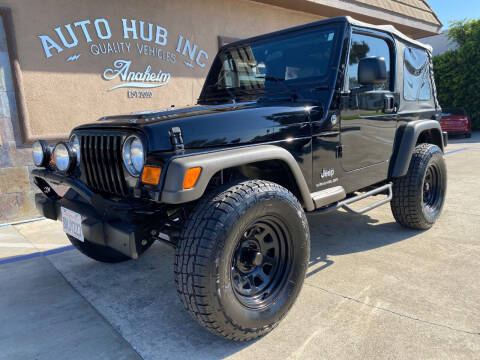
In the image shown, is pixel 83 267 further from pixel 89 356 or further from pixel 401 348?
pixel 401 348

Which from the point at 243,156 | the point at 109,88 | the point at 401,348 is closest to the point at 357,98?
the point at 243,156

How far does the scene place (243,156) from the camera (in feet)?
6.59

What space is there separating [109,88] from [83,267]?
338 centimetres

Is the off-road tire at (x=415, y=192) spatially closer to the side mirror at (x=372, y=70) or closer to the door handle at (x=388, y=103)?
the door handle at (x=388, y=103)

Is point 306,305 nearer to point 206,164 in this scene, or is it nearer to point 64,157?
point 206,164

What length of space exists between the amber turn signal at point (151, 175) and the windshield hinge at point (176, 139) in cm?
14

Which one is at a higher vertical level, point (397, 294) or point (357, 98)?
point (357, 98)

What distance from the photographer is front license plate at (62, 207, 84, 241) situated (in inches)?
84.7

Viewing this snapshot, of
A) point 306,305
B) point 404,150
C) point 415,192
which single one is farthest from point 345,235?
point 306,305

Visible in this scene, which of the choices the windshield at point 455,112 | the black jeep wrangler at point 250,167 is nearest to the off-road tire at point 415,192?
the black jeep wrangler at point 250,167

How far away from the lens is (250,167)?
2375mm

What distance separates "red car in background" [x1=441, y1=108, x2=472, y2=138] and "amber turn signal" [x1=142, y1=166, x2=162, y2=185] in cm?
1402

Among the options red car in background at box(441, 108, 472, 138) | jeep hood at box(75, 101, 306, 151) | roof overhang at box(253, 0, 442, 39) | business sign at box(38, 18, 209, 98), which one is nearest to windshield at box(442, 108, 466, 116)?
red car in background at box(441, 108, 472, 138)

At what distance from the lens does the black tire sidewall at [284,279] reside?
1.86 m
